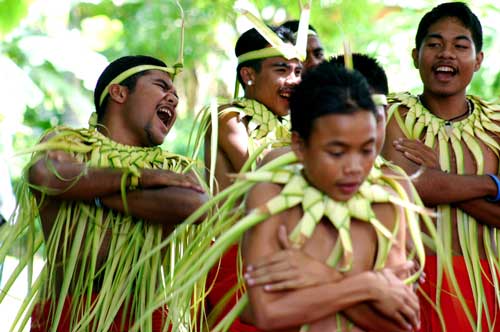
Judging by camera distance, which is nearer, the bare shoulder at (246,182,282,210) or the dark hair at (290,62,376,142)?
the dark hair at (290,62,376,142)

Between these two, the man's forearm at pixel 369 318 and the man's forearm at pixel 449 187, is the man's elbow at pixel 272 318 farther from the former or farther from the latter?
the man's forearm at pixel 449 187

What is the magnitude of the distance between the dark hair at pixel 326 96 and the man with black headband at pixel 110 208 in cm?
99

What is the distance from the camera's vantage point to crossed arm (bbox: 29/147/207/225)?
13.0 feet

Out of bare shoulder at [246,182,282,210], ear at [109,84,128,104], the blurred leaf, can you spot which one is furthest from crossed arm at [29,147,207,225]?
bare shoulder at [246,182,282,210]

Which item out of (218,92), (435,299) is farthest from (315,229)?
(218,92)

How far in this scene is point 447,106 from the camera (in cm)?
439

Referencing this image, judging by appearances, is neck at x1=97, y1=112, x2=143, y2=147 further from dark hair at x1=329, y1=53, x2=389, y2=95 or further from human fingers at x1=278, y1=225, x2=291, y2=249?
human fingers at x1=278, y1=225, x2=291, y2=249

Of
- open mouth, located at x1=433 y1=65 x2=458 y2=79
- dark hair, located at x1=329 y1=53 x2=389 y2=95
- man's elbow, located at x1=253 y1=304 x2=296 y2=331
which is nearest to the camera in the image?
man's elbow, located at x1=253 y1=304 x2=296 y2=331

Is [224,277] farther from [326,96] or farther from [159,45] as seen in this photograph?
[159,45]

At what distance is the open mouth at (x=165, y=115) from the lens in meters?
4.38

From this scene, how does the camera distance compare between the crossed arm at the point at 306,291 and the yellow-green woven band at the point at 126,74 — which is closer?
the crossed arm at the point at 306,291

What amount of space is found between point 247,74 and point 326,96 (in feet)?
5.92

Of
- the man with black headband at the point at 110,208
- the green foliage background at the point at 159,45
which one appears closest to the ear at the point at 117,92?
the man with black headband at the point at 110,208

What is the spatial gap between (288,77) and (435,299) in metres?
1.12
